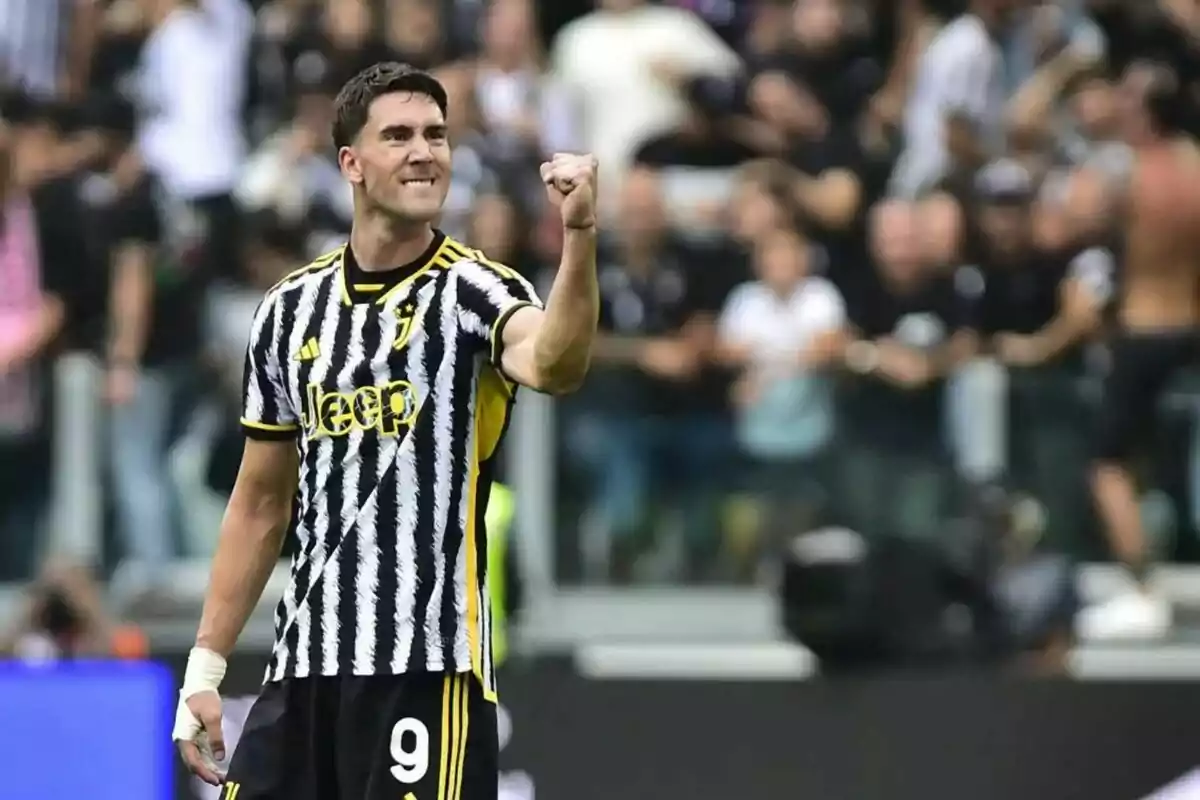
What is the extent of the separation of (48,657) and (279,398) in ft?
13.0

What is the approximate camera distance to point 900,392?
912 cm

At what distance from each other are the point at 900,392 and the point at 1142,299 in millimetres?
1222

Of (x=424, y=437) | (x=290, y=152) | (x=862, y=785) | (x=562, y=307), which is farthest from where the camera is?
(x=290, y=152)

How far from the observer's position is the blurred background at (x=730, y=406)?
8078mm

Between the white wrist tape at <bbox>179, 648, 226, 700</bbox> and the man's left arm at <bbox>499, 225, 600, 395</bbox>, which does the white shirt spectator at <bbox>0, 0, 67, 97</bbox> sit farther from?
the man's left arm at <bbox>499, 225, 600, 395</bbox>

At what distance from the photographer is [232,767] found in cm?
529

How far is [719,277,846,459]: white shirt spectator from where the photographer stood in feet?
29.9

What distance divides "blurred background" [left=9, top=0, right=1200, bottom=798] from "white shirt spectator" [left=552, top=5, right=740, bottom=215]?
0.03 m

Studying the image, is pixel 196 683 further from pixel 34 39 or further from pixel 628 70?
pixel 34 39

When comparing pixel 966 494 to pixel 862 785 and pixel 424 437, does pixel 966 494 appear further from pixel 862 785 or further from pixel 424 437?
pixel 424 437

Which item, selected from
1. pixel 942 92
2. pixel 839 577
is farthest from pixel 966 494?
pixel 942 92

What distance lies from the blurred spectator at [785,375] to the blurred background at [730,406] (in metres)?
0.02

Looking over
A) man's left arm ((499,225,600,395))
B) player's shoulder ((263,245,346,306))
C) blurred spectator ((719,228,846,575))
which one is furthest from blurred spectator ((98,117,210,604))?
man's left arm ((499,225,600,395))

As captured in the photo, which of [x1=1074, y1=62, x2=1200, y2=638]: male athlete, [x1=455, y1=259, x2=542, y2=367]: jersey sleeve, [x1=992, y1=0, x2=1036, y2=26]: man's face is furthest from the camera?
[x1=992, y1=0, x2=1036, y2=26]: man's face
